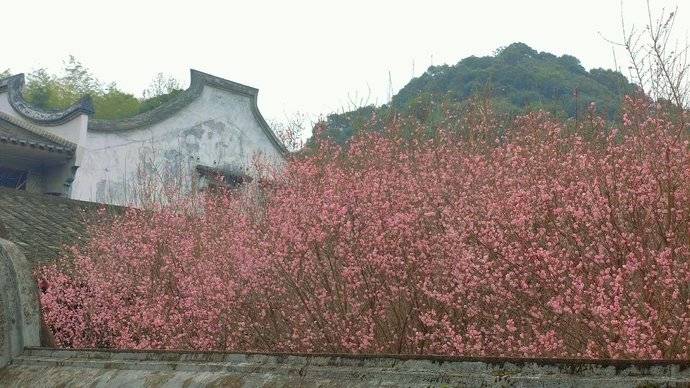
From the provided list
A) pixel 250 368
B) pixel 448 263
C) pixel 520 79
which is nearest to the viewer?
pixel 250 368

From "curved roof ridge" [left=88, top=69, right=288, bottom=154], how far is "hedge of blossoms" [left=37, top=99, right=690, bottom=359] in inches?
385

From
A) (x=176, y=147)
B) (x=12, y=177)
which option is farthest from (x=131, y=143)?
(x=12, y=177)

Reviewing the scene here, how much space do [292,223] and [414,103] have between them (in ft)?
34.2

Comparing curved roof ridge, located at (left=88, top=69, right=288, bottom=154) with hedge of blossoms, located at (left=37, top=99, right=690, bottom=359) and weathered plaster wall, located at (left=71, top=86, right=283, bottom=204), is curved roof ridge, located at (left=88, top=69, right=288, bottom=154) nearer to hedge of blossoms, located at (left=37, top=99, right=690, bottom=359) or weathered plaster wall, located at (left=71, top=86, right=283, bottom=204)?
weathered plaster wall, located at (left=71, top=86, right=283, bottom=204)

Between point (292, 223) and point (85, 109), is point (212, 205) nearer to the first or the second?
point (292, 223)

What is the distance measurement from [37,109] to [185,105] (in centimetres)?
415

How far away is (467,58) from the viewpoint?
1673 inches

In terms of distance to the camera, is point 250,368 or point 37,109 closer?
point 250,368

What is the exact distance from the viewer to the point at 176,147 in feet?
83.5

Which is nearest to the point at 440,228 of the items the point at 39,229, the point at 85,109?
the point at 39,229

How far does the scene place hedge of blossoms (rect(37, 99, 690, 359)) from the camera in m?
7.77

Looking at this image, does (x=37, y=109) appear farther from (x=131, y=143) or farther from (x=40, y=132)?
(x=131, y=143)

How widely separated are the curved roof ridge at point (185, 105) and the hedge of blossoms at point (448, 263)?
9.77m

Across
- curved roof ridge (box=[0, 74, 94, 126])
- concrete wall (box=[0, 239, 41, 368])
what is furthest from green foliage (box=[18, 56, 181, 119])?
concrete wall (box=[0, 239, 41, 368])
